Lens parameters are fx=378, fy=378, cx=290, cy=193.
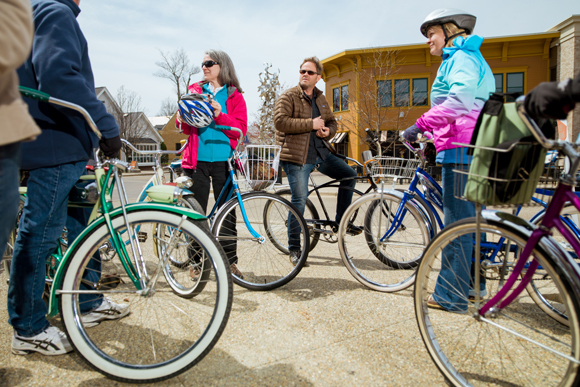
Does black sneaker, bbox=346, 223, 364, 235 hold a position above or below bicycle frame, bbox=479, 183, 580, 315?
below

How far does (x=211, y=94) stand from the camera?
3309 mm

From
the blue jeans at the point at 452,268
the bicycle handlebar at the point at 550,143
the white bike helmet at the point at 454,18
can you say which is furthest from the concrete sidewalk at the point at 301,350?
the white bike helmet at the point at 454,18

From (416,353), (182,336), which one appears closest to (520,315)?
(416,353)

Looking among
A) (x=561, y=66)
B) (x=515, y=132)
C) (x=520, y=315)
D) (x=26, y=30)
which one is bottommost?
(x=520, y=315)

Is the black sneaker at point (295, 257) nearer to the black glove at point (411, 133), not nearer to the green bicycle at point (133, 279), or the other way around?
the green bicycle at point (133, 279)

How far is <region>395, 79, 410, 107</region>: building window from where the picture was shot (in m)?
25.3

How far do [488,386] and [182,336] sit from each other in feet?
5.66

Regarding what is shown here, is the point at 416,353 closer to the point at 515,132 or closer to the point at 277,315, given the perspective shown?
the point at 277,315

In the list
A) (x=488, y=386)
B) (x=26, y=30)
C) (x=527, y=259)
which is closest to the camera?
(x=26, y=30)

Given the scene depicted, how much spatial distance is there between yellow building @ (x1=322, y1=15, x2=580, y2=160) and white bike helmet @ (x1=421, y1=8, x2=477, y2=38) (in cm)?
2148

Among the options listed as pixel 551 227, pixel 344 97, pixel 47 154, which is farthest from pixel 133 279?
pixel 344 97

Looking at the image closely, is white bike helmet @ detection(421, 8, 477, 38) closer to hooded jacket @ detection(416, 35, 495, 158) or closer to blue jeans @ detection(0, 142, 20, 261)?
hooded jacket @ detection(416, 35, 495, 158)

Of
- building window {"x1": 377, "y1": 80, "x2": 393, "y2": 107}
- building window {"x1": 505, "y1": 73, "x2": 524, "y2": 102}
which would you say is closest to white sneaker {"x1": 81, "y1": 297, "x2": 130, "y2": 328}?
building window {"x1": 377, "y1": 80, "x2": 393, "y2": 107}

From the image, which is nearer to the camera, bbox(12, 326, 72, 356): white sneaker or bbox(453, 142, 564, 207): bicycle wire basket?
bbox(453, 142, 564, 207): bicycle wire basket
